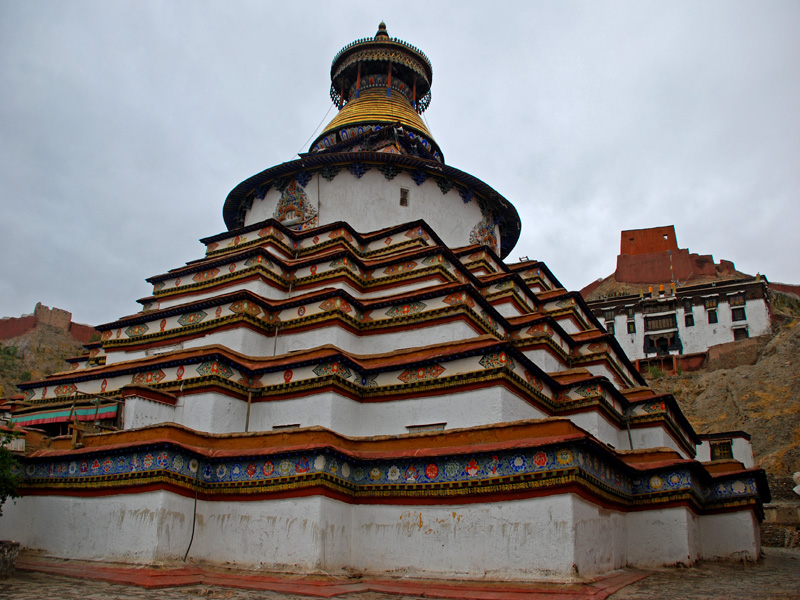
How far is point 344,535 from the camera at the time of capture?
8.84m

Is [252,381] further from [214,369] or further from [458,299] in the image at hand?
[458,299]

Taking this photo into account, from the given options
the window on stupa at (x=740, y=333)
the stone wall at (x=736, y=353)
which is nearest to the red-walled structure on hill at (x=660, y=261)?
the window on stupa at (x=740, y=333)

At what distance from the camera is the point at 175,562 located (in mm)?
8664

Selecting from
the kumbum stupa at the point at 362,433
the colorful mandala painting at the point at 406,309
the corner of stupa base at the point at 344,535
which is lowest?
the corner of stupa base at the point at 344,535

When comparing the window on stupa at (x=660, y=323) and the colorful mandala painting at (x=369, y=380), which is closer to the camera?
the colorful mandala painting at (x=369, y=380)

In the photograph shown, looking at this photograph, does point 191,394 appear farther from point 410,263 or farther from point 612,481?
point 612,481

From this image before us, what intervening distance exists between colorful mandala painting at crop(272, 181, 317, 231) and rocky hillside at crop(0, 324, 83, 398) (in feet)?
90.9

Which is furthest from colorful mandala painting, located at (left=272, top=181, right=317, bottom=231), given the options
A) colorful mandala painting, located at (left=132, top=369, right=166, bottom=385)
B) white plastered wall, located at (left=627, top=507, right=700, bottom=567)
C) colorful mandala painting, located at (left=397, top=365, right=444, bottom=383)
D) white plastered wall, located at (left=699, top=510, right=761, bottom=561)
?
white plastered wall, located at (left=699, top=510, right=761, bottom=561)

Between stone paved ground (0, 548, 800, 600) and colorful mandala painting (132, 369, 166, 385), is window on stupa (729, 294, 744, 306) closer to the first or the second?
stone paved ground (0, 548, 800, 600)

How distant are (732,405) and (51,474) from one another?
1234 inches

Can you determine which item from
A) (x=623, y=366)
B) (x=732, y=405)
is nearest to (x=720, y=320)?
(x=732, y=405)

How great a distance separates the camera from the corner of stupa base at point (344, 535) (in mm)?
7812

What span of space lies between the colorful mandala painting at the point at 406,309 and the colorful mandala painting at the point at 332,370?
6.24ft

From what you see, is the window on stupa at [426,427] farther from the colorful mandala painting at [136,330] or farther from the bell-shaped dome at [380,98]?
the bell-shaped dome at [380,98]
